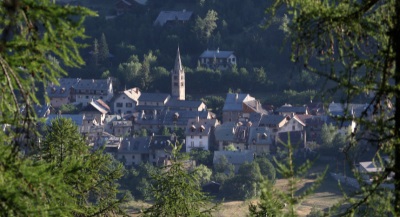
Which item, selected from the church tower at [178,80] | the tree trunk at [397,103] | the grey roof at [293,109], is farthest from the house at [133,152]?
the tree trunk at [397,103]

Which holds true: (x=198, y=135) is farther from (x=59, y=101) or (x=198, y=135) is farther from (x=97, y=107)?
(x=59, y=101)

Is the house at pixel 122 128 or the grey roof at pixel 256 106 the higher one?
the grey roof at pixel 256 106

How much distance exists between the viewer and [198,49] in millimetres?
42531

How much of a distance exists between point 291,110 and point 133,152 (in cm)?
753

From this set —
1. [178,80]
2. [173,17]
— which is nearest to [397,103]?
[178,80]

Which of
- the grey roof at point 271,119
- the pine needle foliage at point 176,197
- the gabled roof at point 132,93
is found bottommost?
the pine needle foliage at point 176,197

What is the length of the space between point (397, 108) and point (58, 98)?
118 ft

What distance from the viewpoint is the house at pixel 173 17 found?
43500 mm

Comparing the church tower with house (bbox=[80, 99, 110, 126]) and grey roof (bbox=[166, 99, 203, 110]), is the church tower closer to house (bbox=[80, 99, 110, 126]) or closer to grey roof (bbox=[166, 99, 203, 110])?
grey roof (bbox=[166, 99, 203, 110])

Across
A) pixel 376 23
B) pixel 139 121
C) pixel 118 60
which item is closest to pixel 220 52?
pixel 118 60

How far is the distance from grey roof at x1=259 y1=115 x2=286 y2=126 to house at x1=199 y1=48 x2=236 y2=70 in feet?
21.3

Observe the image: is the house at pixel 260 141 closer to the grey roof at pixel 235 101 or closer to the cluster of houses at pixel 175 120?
the cluster of houses at pixel 175 120

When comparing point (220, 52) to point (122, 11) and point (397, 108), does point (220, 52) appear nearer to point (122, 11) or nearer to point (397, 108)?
point (122, 11)

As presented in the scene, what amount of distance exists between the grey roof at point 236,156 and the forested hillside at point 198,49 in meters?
7.12
